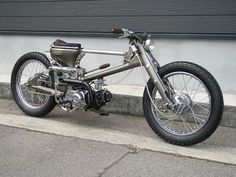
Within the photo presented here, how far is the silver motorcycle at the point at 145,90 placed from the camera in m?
4.78

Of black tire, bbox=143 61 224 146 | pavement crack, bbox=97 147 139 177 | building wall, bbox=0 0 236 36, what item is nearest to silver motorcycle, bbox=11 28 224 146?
black tire, bbox=143 61 224 146

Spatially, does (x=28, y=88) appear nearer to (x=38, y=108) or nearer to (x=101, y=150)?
(x=38, y=108)

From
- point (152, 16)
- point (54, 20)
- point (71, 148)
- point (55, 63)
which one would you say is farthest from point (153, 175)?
point (54, 20)

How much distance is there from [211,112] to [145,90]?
84cm

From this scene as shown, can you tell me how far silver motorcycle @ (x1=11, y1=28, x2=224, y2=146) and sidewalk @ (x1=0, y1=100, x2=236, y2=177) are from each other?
22 centimetres

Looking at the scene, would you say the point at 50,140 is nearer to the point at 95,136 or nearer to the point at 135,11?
the point at 95,136

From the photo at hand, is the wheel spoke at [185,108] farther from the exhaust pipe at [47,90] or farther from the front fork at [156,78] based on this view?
the exhaust pipe at [47,90]

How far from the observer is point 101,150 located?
4797 millimetres

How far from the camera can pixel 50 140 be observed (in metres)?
5.15

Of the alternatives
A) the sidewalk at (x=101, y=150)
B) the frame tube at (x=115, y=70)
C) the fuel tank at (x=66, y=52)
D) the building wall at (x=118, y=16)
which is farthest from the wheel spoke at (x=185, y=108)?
the fuel tank at (x=66, y=52)

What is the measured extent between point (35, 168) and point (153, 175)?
1.15m

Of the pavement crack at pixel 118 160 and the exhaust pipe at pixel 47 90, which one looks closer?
the pavement crack at pixel 118 160

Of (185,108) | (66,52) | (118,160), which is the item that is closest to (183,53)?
(185,108)

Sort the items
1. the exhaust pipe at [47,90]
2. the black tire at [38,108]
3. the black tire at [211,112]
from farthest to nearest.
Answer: the black tire at [38,108] → the exhaust pipe at [47,90] → the black tire at [211,112]
